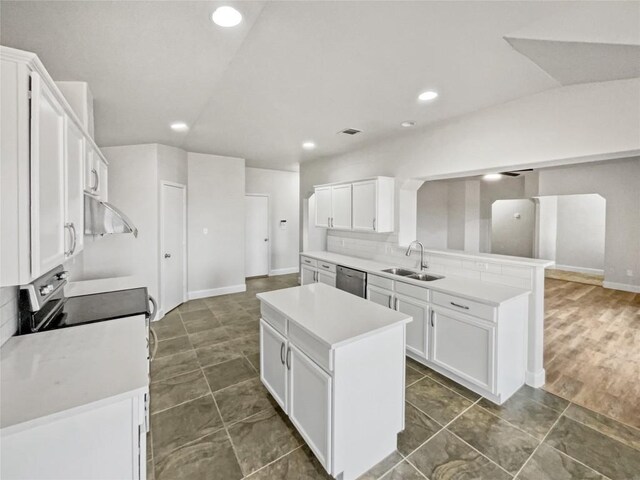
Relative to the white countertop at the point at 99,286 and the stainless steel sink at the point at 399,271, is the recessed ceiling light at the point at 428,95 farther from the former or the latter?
the white countertop at the point at 99,286

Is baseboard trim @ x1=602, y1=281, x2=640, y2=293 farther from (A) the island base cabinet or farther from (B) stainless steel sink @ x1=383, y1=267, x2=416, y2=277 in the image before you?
(A) the island base cabinet

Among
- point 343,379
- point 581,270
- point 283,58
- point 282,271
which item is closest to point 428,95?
point 283,58

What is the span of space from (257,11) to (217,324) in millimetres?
3638

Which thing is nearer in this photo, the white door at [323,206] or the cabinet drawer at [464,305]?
the cabinet drawer at [464,305]

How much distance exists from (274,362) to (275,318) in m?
0.35

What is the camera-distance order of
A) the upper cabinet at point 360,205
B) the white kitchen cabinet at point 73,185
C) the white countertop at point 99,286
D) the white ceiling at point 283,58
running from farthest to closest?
the upper cabinet at point 360,205 < the white countertop at point 99,286 < the white ceiling at point 283,58 < the white kitchen cabinet at point 73,185

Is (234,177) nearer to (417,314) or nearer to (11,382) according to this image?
(417,314)

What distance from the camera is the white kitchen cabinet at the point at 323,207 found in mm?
4855

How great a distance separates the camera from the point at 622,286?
590cm

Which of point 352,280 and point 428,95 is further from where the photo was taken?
point 352,280

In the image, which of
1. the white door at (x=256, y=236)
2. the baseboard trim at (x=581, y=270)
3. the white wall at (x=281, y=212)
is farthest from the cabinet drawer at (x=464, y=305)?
the baseboard trim at (x=581, y=270)

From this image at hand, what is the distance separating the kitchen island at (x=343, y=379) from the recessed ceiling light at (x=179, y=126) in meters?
2.55

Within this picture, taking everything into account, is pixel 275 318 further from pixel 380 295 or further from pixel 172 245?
pixel 172 245

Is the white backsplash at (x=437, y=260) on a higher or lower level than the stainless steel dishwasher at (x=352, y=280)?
higher
